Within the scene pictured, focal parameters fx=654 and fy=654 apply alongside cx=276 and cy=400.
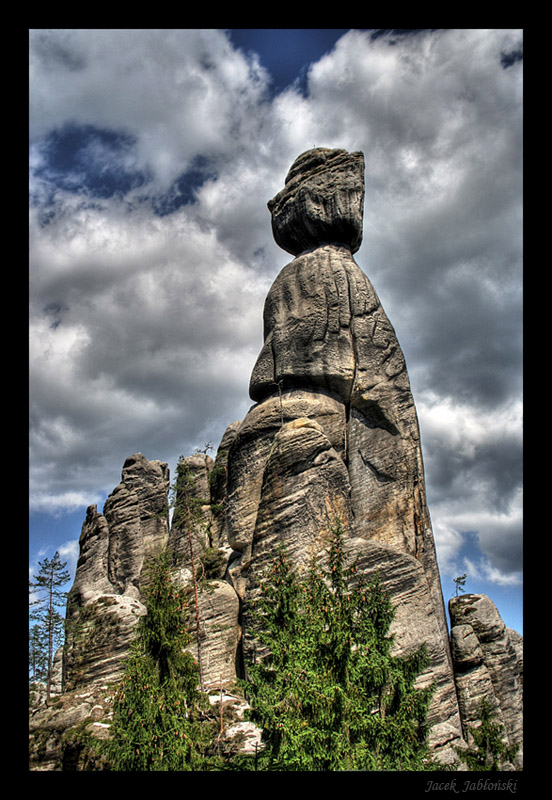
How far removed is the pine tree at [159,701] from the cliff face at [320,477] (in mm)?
4339

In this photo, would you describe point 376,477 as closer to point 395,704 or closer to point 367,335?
point 367,335

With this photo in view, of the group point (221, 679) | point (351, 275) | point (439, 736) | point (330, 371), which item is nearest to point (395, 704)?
point (439, 736)

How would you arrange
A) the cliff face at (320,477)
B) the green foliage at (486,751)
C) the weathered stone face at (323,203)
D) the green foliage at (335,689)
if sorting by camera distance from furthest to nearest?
the weathered stone face at (323,203) → the cliff face at (320,477) → the green foliage at (486,751) → the green foliage at (335,689)

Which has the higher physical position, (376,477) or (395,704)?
(376,477)

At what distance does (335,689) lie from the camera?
43.1 feet

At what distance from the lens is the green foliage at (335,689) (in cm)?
1294

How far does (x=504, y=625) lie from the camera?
95.1ft

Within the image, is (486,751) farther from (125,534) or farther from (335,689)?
(125,534)

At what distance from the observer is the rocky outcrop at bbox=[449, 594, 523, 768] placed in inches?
1005

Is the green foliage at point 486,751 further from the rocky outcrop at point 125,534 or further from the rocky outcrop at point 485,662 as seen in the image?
the rocky outcrop at point 125,534

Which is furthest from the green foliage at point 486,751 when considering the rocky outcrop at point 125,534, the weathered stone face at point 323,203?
the rocky outcrop at point 125,534

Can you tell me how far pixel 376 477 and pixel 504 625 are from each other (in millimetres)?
9288

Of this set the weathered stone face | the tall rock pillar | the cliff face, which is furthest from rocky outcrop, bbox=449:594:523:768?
the weathered stone face
